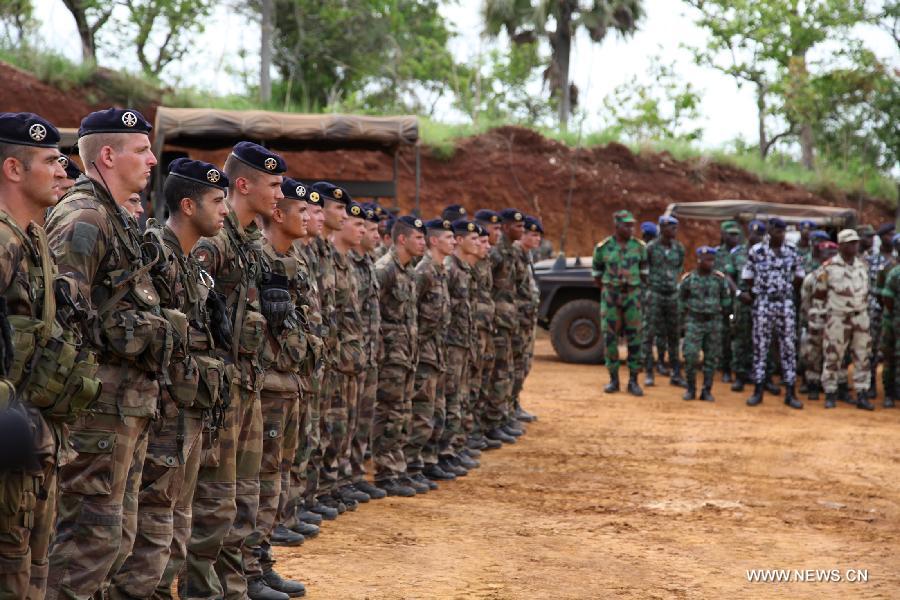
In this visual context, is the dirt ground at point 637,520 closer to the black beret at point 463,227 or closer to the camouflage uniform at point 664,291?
the black beret at point 463,227

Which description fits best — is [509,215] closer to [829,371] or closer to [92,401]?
[829,371]

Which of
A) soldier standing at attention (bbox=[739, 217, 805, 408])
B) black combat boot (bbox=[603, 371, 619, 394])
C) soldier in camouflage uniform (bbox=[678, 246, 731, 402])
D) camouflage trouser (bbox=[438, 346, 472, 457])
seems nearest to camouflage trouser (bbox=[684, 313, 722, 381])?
soldier in camouflage uniform (bbox=[678, 246, 731, 402])

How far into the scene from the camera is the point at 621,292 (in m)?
12.8

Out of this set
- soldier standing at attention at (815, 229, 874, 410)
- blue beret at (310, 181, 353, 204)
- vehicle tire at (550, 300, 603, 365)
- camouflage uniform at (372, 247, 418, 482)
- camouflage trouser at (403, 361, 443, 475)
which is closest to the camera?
blue beret at (310, 181, 353, 204)

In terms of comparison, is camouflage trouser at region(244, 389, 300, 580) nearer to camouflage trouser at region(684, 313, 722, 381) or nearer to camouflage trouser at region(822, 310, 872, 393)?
camouflage trouser at region(684, 313, 722, 381)

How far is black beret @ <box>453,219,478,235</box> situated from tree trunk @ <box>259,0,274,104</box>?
14.1m

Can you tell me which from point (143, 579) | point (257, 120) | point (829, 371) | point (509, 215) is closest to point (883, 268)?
point (829, 371)

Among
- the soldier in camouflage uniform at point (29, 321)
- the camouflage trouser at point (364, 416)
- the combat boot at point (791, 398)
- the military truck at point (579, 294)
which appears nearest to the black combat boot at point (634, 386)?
the combat boot at point (791, 398)

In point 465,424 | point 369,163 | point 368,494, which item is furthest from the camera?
point 369,163

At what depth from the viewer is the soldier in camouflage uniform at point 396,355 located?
303 inches

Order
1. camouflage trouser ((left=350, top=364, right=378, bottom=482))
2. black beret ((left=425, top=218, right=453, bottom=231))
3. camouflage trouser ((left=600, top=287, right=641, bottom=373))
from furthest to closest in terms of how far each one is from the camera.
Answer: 1. camouflage trouser ((left=600, top=287, right=641, bottom=373))
2. black beret ((left=425, top=218, right=453, bottom=231))
3. camouflage trouser ((left=350, top=364, right=378, bottom=482))

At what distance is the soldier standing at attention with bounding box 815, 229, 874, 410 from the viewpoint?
42.3 ft

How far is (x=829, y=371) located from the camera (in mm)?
13086

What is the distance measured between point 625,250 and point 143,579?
380 inches
